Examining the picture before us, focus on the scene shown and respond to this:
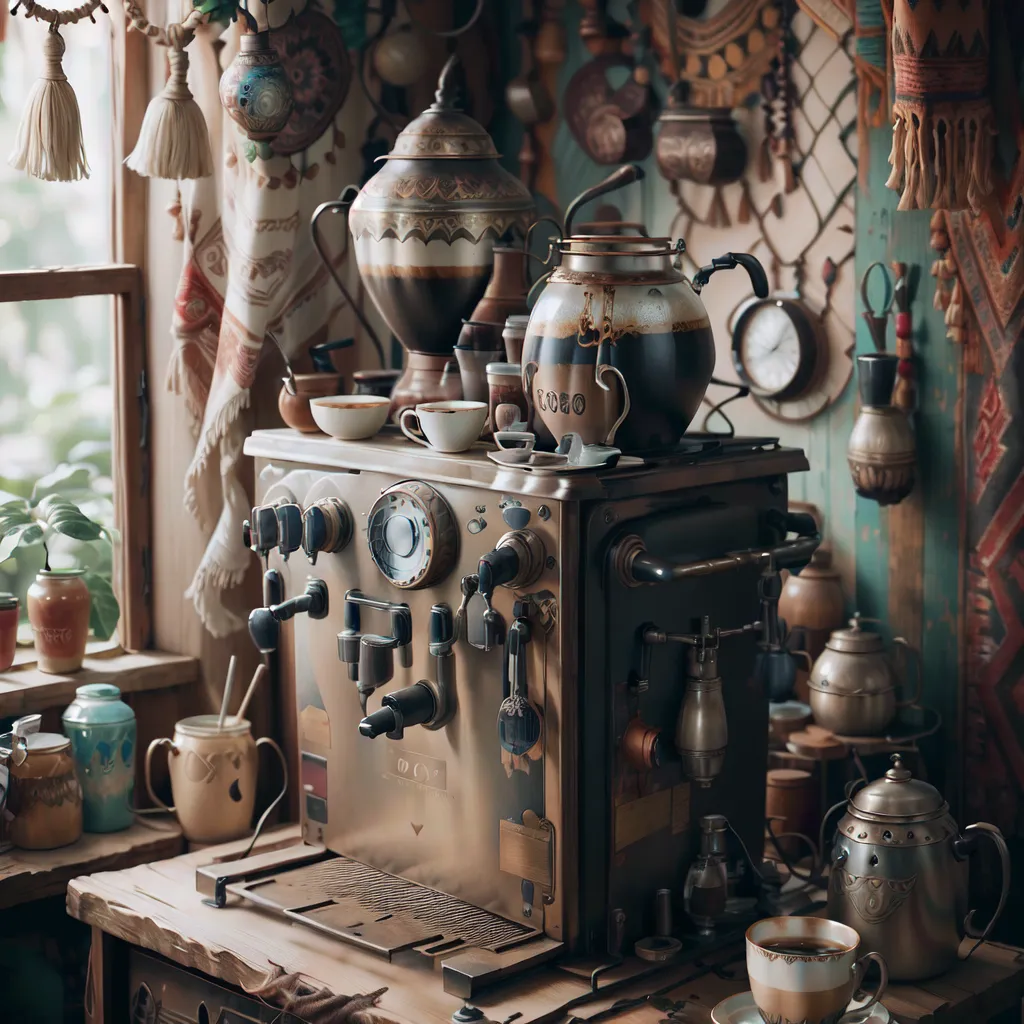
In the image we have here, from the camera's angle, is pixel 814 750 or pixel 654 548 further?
pixel 814 750

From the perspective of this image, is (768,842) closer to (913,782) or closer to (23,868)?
(913,782)

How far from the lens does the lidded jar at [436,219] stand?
2.53 metres

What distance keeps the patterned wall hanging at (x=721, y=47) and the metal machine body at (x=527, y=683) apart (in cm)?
78

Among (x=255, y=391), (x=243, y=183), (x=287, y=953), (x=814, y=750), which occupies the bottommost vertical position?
(x=287, y=953)

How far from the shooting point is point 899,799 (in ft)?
7.48

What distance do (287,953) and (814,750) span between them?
0.94 m

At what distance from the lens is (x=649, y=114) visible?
308 centimetres

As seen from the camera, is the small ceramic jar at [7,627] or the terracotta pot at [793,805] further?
the small ceramic jar at [7,627]

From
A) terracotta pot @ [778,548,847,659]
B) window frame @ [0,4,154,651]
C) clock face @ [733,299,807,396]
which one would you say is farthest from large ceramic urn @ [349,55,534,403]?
terracotta pot @ [778,548,847,659]

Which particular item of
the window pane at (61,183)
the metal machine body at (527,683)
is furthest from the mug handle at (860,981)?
the window pane at (61,183)

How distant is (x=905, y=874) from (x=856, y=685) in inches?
19.1

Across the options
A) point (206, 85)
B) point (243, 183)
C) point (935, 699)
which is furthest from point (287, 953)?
point (206, 85)

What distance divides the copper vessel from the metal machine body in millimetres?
274

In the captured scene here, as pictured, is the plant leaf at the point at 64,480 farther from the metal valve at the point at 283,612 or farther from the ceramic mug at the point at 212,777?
the metal valve at the point at 283,612
